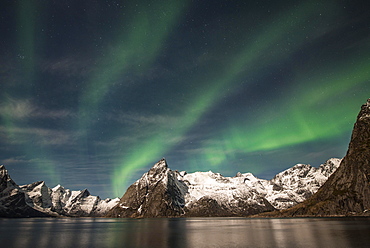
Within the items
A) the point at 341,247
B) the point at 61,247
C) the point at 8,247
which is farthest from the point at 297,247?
the point at 8,247

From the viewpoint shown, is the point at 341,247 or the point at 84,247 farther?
the point at 84,247

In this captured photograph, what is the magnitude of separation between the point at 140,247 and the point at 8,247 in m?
34.1

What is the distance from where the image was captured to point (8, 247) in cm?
6381

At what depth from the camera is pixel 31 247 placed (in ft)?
210

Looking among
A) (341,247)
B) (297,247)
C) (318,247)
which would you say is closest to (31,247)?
(297,247)

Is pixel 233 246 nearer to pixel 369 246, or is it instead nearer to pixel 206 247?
pixel 206 247

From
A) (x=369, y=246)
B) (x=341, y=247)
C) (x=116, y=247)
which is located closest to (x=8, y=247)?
(x=116, y=247)

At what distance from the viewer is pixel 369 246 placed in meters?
58.0

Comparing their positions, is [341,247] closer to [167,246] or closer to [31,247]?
[167,246]

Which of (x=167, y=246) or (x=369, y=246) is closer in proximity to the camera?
(x=369, y=246)

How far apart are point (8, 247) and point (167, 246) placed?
40591mm

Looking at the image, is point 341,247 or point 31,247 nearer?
point 341,247

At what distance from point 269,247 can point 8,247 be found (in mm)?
65946

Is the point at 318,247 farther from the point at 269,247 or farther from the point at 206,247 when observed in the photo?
the point at 206,247
